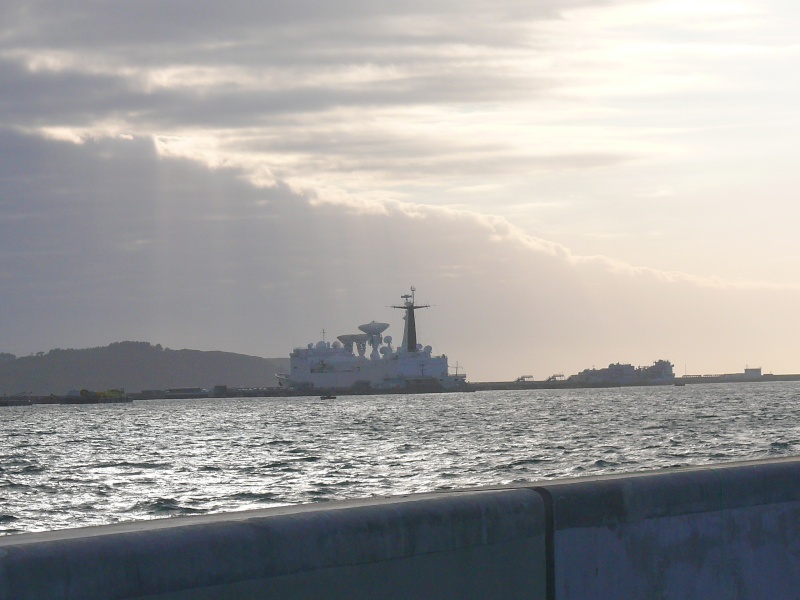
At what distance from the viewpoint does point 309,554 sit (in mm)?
3287

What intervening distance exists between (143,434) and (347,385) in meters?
130

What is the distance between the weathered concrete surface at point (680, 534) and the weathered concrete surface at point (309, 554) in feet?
0.59

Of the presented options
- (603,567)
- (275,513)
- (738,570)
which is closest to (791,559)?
(738,570)

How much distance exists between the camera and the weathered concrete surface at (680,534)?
4.17m

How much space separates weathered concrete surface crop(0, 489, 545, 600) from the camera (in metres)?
2.79

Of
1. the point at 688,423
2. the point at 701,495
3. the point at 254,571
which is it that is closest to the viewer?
the point at 254,571

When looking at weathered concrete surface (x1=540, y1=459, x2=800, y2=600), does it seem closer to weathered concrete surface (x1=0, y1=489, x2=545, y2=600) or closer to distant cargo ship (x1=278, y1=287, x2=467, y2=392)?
weathered concrete surface (x1=0, y1=489, x2=545, y2=600)

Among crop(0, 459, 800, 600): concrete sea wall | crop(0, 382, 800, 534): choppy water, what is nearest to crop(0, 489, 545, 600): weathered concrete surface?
crop(0, 459, 800, 600): concrete sea wall

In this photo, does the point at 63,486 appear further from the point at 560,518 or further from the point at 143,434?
the point at 143,434

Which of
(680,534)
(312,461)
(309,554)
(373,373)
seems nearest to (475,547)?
(309,554)

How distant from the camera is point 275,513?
11.2 ft

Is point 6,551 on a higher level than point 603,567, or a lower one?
higher

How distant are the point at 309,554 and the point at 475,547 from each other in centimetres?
75

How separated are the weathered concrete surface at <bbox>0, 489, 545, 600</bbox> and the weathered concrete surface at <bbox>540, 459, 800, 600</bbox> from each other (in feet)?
0.59
